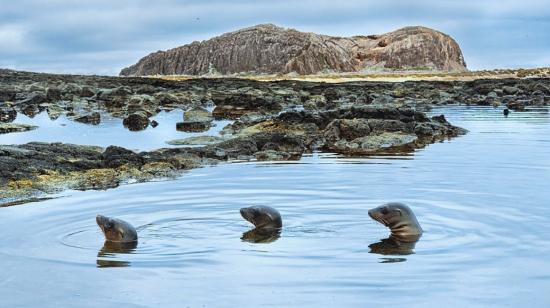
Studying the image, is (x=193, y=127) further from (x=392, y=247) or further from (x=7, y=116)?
(x=392, y=247)

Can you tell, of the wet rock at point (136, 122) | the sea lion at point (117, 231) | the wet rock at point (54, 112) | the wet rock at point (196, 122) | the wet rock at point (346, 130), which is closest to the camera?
the sea lion at point (117, 231)

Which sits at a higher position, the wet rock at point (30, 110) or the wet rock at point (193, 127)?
the wet rock at point (30, 110)

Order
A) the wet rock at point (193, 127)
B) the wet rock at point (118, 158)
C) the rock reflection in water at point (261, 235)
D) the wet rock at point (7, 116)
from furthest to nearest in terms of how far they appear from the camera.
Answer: the wet rock at point (7, 116) → the wet rock at point (193, 127) → the wet rock at point (118, 158) → the rock reflection in water at point (261, 235)

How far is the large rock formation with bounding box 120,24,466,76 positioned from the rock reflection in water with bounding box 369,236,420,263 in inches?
3957

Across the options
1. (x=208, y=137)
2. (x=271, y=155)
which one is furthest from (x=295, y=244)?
(x=208, y=137)

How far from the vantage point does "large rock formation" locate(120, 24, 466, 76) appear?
112m

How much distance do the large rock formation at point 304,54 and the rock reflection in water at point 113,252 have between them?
10075 cm

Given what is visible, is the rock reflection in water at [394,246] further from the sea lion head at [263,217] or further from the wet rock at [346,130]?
the wet rock at [346,130]

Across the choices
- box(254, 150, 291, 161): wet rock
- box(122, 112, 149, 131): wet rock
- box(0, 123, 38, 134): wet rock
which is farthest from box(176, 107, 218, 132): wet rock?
box(254, 150, 291, 161): wet rock

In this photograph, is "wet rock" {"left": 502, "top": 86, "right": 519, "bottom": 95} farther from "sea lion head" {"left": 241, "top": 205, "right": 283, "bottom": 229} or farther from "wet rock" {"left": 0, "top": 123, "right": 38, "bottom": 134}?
"sea lion head" {"left": 241, "top": 205, "right": 283, "bottom": 229}

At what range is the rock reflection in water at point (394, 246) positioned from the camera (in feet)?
23.8

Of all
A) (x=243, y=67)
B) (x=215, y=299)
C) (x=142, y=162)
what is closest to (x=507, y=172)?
(x=142, y=162)

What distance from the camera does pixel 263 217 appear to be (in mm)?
8336

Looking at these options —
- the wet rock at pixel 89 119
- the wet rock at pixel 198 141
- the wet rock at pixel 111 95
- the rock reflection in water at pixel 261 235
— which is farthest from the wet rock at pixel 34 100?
the rock reflection in water at pixel 261 235
